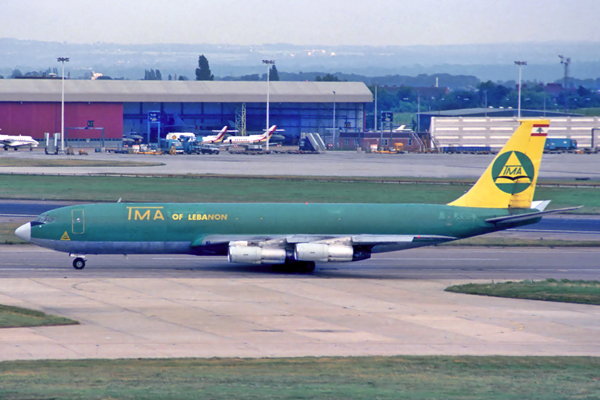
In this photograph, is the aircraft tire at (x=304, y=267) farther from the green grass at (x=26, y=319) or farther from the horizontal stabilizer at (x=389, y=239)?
the green grass at (x=26, y=319)

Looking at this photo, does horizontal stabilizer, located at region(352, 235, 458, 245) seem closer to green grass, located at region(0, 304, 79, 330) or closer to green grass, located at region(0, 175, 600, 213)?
green grass, located at region(0, 304, 79, 330)

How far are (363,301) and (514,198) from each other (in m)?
15.4

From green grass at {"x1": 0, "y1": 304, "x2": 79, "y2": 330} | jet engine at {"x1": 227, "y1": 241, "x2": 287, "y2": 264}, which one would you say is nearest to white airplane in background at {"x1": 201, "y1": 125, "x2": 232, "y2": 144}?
jet engine at {"x1": 227, "y1": 241, "x2": 287, "y2": 264}

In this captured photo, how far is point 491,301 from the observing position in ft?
113

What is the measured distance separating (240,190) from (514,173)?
41733mm

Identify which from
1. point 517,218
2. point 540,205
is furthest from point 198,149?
point 517,218

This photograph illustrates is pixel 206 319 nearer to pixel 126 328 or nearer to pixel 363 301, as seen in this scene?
pixel 126 328

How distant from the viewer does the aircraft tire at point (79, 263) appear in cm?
4159

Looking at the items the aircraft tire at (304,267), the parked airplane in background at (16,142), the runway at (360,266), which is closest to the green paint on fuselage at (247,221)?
the aircraft tire at (304,267)

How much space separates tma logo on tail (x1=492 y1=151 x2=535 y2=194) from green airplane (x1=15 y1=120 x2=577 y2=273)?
→ 4.67 ft

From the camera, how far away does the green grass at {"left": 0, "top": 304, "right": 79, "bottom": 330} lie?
2836cm

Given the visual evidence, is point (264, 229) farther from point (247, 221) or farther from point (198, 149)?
point (198, 149)

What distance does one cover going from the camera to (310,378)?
21.1 m

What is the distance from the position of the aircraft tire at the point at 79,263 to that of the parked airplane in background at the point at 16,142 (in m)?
128
